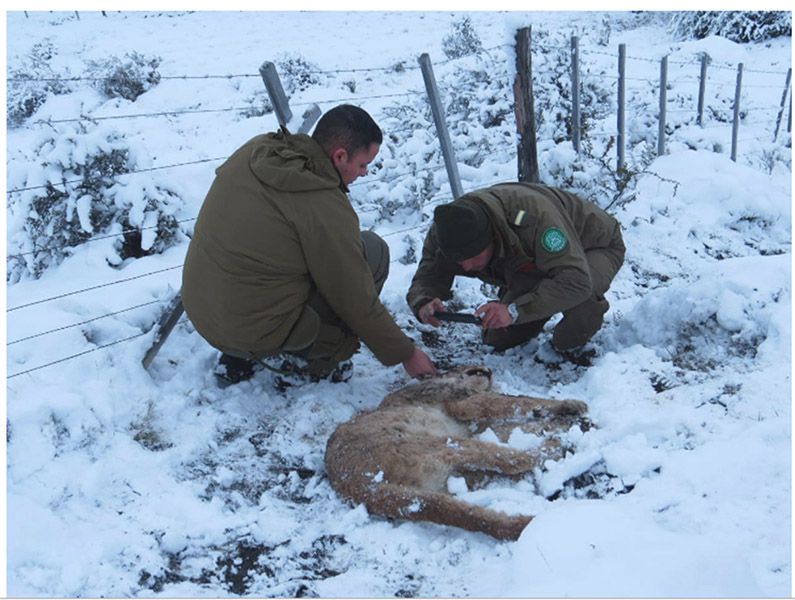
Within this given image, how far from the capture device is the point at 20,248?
538 centimetres

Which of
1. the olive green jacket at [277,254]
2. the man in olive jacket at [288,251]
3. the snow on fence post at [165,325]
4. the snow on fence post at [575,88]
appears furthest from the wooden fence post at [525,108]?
the snow on fence post at [165,325]

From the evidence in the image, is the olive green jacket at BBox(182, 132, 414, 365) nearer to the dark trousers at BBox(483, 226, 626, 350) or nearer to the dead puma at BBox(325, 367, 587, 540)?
the dead puma at BBox(325, 367, 587, 540)

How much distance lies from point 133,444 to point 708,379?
9.75ft

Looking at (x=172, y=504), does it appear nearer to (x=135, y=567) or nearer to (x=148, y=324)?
(x=135, y=567)

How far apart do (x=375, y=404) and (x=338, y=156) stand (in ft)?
4.81

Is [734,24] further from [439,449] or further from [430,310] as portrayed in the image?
[439,449]

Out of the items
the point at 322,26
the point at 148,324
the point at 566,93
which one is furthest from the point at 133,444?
the point at 322,26

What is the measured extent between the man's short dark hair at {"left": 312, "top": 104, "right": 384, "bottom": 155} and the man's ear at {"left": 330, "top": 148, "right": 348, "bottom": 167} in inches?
0.6

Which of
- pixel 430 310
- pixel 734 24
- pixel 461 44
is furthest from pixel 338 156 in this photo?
pixel 734 24

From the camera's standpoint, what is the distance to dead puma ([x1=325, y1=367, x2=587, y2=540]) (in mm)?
2650

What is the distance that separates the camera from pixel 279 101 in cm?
409

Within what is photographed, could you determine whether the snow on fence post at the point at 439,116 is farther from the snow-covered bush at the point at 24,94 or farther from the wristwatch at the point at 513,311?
the snow-covered bush at the point at 24,94

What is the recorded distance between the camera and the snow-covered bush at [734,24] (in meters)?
14.8

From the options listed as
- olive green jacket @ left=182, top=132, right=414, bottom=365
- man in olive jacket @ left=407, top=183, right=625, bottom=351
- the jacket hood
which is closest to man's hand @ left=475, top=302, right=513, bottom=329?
man in olive jacket @ left=407, top=183, right=625, bottom=351
